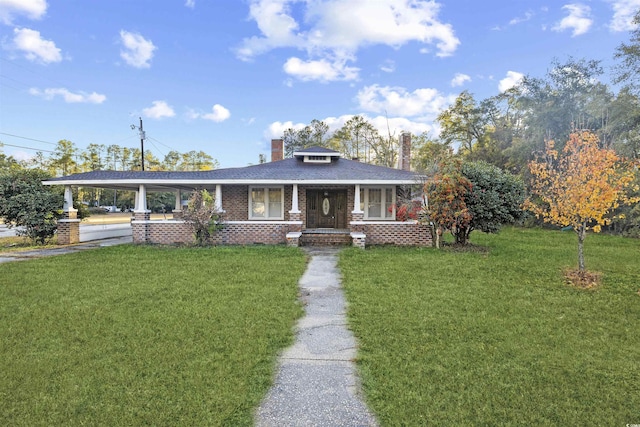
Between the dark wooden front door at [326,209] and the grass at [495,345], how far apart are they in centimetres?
613

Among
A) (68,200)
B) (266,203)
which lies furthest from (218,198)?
(68,200)

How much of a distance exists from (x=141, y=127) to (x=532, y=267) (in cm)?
3204

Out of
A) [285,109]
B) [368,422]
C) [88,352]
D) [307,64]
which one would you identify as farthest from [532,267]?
[285,109]

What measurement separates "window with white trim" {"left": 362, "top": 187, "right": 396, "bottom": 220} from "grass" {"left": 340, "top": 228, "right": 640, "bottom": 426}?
5981 millimetres

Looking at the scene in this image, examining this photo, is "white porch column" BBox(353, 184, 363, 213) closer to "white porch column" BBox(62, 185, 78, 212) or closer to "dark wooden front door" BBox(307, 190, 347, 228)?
"dark wooden front door" BBox(307, 190, 347, 228)

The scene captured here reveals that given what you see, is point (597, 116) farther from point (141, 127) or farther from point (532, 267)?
point (141, 127)

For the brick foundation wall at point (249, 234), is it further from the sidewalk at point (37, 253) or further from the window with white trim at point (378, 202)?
the sidewalk at point (37, 253)

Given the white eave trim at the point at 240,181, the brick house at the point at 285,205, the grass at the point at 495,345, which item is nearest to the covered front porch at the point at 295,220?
the brick house at the point at 285,205

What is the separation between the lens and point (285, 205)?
14070 millimetres

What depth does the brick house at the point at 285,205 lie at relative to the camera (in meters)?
12.3

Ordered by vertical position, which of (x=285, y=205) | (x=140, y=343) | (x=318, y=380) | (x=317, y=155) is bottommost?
(x=318, y=380)

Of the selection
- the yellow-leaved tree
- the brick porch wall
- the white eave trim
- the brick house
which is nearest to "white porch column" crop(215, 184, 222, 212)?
the brick house

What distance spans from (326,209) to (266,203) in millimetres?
2509

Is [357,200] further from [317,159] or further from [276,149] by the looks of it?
[276,149]
